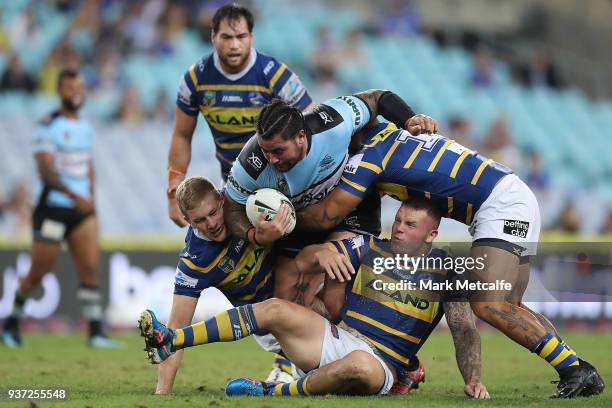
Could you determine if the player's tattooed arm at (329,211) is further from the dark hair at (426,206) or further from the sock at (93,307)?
the sock at (93,307)

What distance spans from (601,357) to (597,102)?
11337mm

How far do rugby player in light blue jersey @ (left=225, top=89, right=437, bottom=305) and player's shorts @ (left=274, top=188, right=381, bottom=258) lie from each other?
0.09 meters

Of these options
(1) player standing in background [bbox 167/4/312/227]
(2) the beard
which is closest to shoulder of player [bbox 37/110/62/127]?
(2) the beard

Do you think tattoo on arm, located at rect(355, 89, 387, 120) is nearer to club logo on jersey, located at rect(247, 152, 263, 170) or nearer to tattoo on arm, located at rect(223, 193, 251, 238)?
club logo on jersey, located at rect(247, 152, 263, 170)

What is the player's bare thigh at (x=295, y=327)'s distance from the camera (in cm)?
694

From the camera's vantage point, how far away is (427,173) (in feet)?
24.0

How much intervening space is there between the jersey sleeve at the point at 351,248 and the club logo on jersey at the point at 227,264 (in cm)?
73

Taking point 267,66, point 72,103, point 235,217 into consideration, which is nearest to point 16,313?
point 72,103

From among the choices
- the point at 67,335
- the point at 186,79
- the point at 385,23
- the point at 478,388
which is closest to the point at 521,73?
the point at 385,23

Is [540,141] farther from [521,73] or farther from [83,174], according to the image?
[83,174]

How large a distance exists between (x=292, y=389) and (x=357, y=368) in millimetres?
523

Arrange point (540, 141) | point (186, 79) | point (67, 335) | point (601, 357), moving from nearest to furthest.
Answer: point (186, 79)
point (601, 357)
point (67, 335)
point (540, 141)

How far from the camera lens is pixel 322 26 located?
20.5 m

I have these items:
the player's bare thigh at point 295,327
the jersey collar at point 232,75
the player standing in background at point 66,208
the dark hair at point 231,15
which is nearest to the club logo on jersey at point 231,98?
the jersey collar at point 232,75
